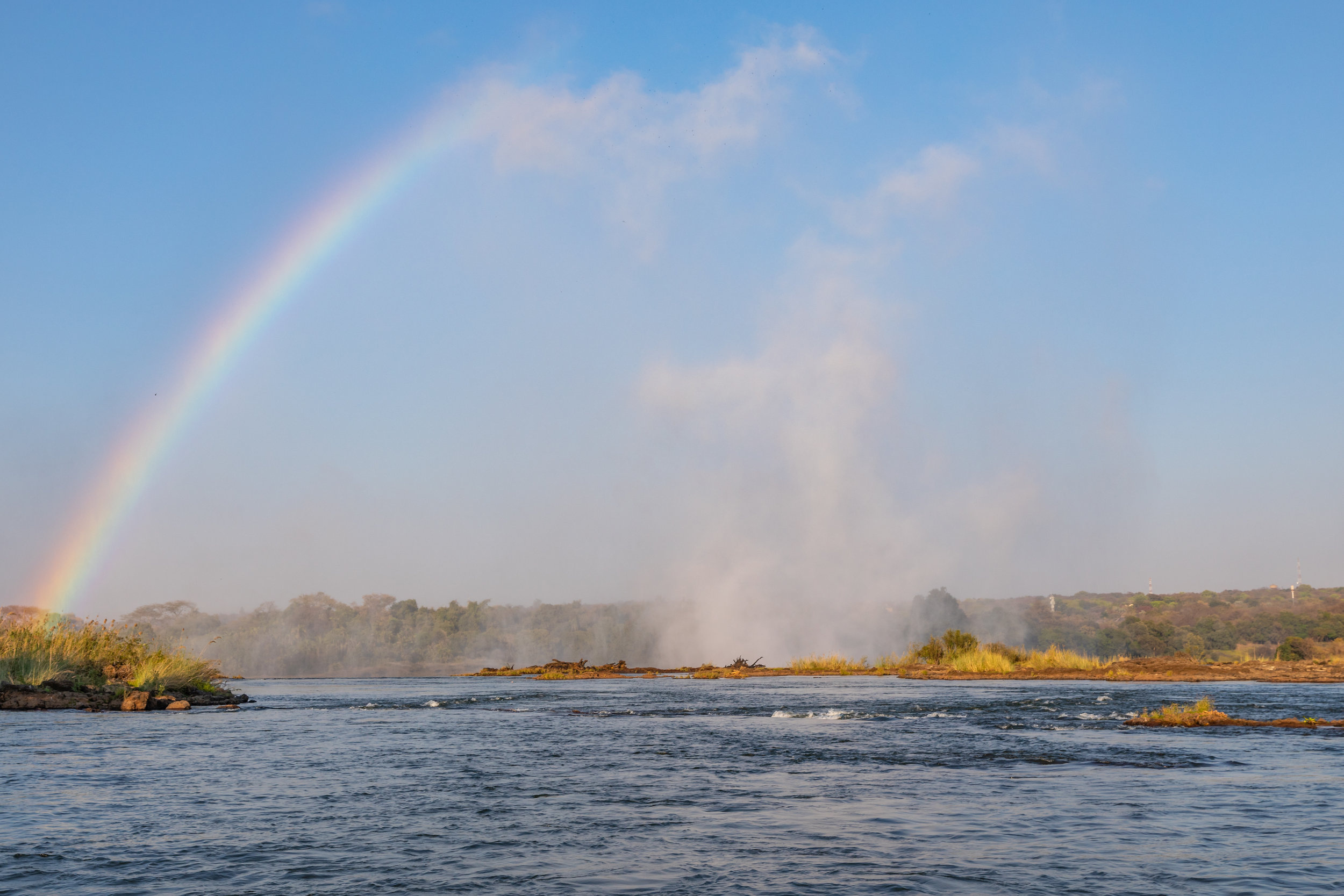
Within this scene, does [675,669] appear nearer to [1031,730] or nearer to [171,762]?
[1031,730]

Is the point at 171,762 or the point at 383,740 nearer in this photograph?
the point at 171,762

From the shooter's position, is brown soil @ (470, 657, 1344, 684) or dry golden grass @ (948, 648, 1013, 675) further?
dry golden grass @ (948, 648, 1013, 675)

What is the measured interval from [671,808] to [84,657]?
33.5m

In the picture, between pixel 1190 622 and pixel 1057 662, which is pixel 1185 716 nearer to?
pixel 1057 662

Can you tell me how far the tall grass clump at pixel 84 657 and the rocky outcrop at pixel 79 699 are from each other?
479 mm

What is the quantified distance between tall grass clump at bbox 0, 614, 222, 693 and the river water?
7.61 metres

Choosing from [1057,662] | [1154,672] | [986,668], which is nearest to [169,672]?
[986,668]

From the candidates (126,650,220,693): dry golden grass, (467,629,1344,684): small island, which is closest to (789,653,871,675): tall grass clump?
(467,629,1344,684): small island

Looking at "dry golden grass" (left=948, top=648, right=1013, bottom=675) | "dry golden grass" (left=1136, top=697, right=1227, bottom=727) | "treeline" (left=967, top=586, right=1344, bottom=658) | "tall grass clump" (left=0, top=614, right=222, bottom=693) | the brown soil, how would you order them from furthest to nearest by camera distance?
"treeline" (left=967, top=586, right=1344, bottom=658), "dry golden grass" (left=948, top=648, right=1013, bottom=675), the brown soil, "tall grass clump" (left=0, top=614, right=222, bottom=693), "dry golden grass" (left=1136, top=697, right=1227, bottom=727)

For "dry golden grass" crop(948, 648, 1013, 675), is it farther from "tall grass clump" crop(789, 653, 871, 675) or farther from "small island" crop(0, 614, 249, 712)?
"small island" crop(0, 614, 249, 712)

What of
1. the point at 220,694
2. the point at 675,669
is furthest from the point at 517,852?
the point at 675,669

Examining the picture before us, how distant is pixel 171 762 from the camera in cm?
1908

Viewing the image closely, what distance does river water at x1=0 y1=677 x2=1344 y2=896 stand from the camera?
9.70 metres

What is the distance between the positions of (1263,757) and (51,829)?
22076 millimetres
